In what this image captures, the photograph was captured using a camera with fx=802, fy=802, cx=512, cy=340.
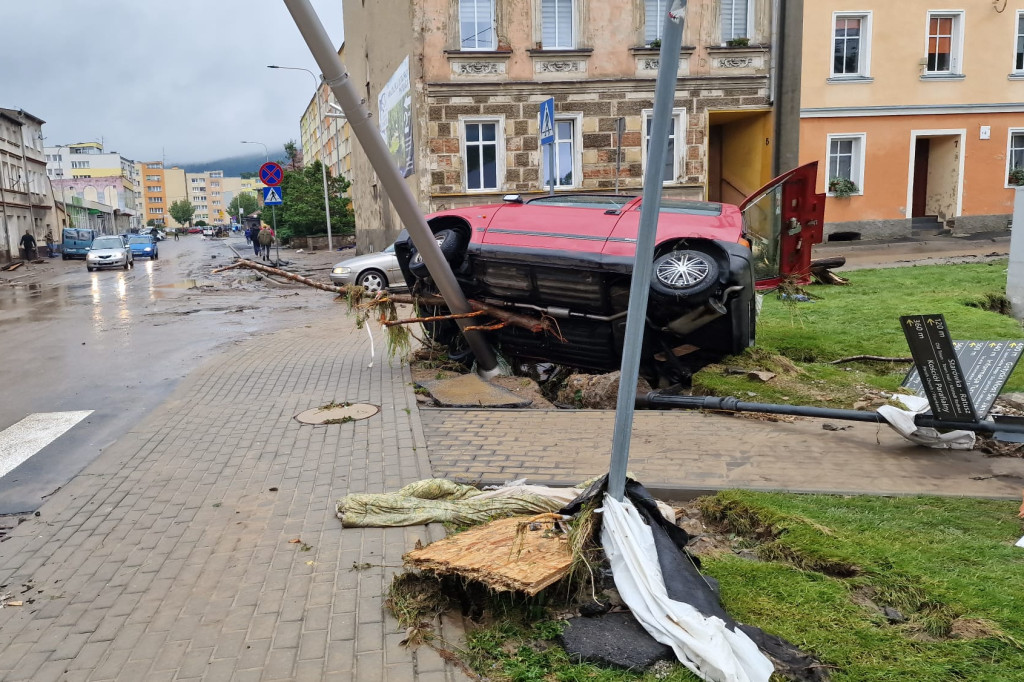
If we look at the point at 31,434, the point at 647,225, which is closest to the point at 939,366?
the point at 647,225

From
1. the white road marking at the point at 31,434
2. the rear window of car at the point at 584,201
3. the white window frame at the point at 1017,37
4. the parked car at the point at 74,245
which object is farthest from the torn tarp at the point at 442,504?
the parked car at the point at 74,245

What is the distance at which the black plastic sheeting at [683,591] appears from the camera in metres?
3.06

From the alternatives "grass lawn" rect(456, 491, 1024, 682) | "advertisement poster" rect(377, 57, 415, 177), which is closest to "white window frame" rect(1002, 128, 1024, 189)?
"advertisement poster" rect(377, 57, 415, 177)

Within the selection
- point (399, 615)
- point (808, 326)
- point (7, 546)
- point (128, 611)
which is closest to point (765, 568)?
point (399, 615)

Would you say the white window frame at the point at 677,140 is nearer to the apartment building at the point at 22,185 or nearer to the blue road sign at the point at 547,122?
the blue road sign at the point at 547,122

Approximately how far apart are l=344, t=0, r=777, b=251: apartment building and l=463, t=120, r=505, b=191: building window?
0.03m

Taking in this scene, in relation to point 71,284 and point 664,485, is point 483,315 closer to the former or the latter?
point 664,485

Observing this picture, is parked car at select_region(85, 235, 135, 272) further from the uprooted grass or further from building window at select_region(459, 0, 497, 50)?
the uprooted grass

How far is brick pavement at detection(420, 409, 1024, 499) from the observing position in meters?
5.34

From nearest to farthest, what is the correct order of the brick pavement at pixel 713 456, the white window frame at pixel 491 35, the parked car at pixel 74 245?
the brick pavement at pixel 713 456
the white window frame at pixel 491 35
the parked car at pixel 74 245

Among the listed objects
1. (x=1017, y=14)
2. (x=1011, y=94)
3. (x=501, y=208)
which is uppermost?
(x=1017, y=14)

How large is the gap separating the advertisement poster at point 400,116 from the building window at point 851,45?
41.4 ft

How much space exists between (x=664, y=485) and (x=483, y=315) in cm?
386

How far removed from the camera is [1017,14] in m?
23.9
